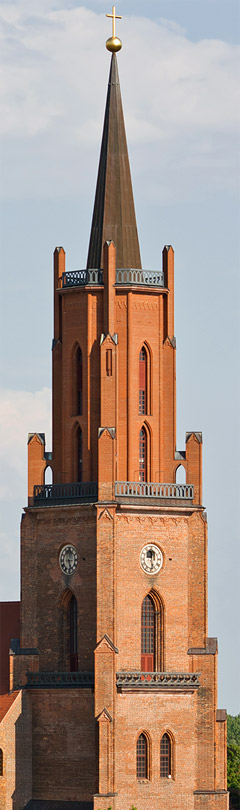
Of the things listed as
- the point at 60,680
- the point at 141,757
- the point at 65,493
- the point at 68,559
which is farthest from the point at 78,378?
the point at 141,757

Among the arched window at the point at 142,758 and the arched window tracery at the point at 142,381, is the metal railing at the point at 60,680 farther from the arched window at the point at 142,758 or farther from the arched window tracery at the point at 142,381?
the arched window tracery at the point at 142,381

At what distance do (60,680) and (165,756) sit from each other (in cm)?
585

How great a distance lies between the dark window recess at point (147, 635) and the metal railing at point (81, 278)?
1466 centimetres

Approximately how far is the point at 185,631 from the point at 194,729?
173 inches

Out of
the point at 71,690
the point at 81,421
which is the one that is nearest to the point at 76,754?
the point at 71,690

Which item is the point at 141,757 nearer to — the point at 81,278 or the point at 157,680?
the point at 157,680

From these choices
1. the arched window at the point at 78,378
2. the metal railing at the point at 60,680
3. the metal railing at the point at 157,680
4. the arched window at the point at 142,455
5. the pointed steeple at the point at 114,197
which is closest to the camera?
the metal railing at the point at 157,680

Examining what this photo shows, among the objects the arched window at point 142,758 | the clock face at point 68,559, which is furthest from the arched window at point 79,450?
the arched window at point 142,758

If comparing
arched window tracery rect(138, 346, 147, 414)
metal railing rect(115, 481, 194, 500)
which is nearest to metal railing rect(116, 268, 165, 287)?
arched window tracery rect(138, 346, 147, 414)

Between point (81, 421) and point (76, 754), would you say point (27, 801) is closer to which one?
point (76, 754)

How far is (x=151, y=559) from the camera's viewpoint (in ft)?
324

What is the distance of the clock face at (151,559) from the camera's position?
98.6 meters

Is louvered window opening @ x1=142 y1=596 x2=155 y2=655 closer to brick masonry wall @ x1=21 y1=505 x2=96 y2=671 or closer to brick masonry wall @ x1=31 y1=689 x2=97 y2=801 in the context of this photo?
brick masonry wall @ x1=21 y1=505 x2=96 y2=671

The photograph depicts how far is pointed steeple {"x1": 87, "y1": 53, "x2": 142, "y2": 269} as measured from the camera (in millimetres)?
102375
